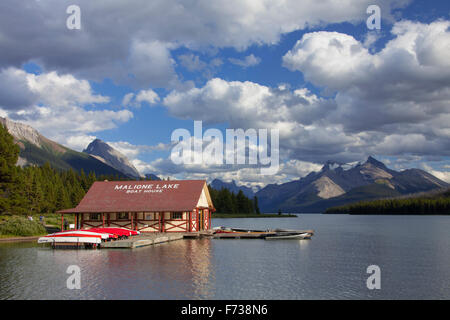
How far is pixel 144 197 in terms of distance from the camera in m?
59.6

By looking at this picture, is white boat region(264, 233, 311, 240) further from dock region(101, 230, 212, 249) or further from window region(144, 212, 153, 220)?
window region(144, 212, 153, 220)

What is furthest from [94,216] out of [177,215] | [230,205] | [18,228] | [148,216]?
[230,205]

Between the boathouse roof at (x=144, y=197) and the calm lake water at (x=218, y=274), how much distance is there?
1422cm

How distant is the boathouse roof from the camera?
186ft

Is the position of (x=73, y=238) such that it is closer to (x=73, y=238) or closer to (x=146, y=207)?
(x=73, y=238)

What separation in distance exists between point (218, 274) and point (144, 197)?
1342 inches

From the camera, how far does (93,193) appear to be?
61.6m

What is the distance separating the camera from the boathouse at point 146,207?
5669cm

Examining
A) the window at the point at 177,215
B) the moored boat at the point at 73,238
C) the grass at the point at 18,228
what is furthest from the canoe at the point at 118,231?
the grass at the point at 18,228

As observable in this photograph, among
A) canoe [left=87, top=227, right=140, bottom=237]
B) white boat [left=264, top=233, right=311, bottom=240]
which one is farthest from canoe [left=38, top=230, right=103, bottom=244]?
white boat [left=264, top=233, right=311, bottom=240]

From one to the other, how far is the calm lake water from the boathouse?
14380 millimetres
